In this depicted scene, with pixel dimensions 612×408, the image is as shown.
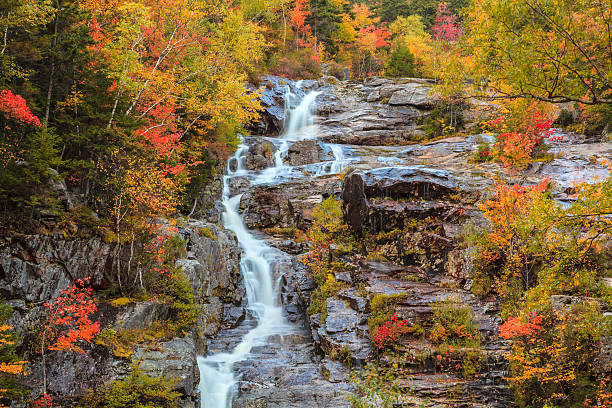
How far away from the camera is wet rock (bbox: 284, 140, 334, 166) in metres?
27.9

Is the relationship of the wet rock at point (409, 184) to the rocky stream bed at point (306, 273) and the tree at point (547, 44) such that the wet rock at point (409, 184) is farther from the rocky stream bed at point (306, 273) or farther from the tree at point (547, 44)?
the tree at point (547, 44)

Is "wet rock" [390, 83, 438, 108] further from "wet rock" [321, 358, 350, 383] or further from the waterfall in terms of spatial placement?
"wet rock" [321, 358, 350, 383]

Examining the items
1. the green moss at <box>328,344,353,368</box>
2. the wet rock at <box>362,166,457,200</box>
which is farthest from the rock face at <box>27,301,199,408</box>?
the wet rock at <box>362,166,457,200</box>

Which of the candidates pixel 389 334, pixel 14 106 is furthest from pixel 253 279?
pixel 14 106

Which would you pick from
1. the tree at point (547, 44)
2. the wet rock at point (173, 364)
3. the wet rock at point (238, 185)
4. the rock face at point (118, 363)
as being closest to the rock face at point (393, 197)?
the rock face at point (118, 363)

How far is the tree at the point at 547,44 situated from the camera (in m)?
5.40

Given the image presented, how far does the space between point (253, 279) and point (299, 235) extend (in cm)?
453

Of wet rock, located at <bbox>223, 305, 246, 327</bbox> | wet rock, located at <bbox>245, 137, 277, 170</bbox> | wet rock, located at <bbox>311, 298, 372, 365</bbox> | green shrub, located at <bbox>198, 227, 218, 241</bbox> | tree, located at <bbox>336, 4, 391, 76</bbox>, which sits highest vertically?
tree, located at <bbox>336, 4, 391, 76</bbox>

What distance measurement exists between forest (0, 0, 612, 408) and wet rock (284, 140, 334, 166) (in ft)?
18.3

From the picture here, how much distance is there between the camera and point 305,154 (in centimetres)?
2806

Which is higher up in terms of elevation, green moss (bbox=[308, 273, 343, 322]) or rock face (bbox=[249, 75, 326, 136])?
rock face (bbox=[249, 75, 326, 136])

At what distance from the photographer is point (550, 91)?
5773 mm

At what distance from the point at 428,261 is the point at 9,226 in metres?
13.8

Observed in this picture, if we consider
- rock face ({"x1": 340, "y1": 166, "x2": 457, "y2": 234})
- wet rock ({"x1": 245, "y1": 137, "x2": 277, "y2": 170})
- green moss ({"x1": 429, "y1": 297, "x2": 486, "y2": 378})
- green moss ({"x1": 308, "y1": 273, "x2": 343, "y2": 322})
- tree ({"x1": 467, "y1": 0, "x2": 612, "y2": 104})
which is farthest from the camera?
wet rock ({"x1": 245, "y1": 137, "x2": 277, "y2": 170})
